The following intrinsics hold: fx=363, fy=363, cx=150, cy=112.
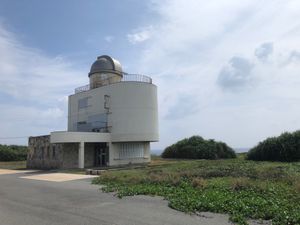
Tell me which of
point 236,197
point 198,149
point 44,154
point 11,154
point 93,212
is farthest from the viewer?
point 11,154

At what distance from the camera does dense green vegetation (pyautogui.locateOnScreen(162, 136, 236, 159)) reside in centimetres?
4947

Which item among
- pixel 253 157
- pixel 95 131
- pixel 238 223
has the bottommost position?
pixel 238 223

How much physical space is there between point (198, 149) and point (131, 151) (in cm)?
1254

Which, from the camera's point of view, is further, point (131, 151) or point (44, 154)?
point (131, 151)

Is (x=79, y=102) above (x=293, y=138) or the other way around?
above

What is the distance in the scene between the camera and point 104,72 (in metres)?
44.0

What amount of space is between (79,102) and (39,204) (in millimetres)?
32854

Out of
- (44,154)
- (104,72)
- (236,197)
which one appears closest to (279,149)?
(104,72)

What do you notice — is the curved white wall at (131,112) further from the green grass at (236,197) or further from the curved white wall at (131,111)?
the green grass at (236,197)

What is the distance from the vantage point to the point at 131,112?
39.4m

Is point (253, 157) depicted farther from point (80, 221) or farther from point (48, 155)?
point (80, 221)

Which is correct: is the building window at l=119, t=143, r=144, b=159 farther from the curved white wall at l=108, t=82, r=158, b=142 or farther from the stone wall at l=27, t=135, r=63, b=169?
the stone wall at l=27, t=135, r=63, b=169

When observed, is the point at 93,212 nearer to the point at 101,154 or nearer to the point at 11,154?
the point at 101,154

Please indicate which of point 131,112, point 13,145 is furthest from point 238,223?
point 13,145
